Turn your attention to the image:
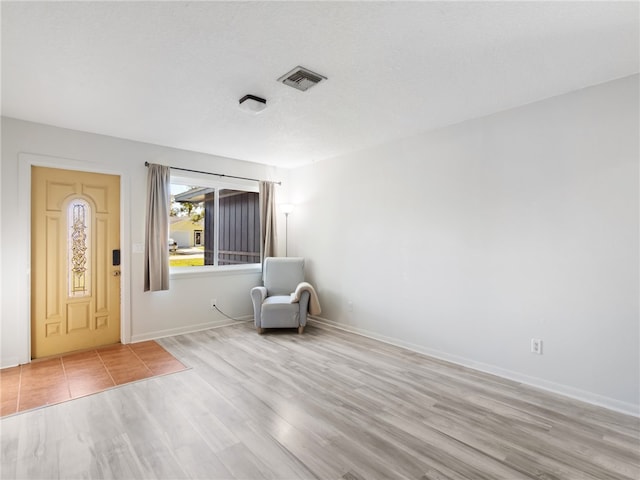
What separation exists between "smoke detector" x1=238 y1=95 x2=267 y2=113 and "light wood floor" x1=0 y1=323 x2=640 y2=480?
248 cm

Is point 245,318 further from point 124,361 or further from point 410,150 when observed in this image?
point 410,150

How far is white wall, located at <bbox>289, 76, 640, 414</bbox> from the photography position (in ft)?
8.55

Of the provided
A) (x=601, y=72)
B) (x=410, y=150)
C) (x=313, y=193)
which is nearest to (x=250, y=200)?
(x=313, y=193)

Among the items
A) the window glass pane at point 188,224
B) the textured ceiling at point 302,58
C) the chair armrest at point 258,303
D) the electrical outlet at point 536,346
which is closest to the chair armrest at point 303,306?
the chair armrest at point 258,303

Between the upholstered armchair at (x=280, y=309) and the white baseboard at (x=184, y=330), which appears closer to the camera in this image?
the white baseboard at (x=184, y=330)

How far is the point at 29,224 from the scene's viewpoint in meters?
3.51

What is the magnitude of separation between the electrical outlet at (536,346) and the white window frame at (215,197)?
3.81 meters

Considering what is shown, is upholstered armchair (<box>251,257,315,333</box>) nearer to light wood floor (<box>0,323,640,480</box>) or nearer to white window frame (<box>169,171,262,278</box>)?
white window frame (<box>169,171,262,278</box>)

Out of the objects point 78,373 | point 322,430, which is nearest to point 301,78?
point 322,430

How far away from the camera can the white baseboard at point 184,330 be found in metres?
4.25

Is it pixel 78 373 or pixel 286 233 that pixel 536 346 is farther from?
pixel 78 373

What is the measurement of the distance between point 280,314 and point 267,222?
1.62 metres

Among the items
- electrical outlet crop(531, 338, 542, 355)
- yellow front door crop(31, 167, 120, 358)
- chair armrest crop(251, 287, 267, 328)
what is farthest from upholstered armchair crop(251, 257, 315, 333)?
electrical outlet crop(531, 338, 542, 355)

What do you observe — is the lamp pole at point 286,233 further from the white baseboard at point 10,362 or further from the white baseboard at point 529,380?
the white baseboard at point 10,362
